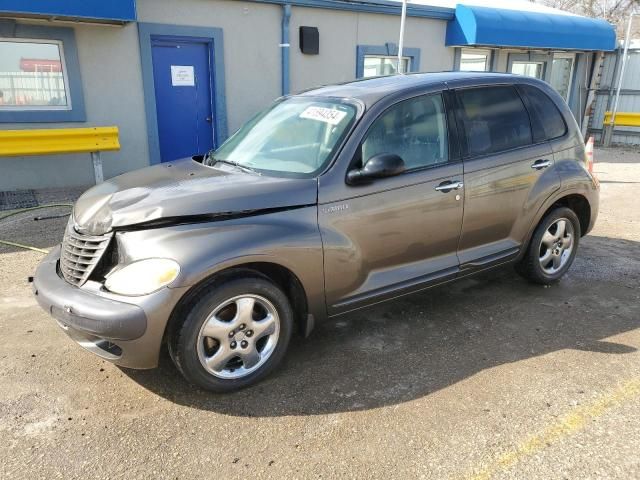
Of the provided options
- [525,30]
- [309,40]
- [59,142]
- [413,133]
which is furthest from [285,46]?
[413,133]

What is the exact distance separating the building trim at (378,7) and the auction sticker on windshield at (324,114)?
616cm

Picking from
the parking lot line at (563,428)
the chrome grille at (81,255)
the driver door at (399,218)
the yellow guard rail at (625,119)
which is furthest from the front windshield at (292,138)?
the yellow guard rail at (625,119)

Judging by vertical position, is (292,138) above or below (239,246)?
above

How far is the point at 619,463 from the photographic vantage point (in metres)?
2.53

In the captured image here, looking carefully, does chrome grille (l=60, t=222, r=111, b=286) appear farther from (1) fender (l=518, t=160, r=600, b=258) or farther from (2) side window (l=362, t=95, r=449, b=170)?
(1) fender (l=518, t=160, r=600, b=258)

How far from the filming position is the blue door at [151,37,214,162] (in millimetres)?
8734

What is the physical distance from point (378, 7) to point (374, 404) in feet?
30.4

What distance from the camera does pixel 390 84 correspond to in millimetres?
3824

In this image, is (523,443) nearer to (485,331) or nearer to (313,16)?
(485,331)

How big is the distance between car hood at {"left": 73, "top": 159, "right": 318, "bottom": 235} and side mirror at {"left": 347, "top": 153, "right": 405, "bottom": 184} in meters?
0.27

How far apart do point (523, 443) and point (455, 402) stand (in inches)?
17.6

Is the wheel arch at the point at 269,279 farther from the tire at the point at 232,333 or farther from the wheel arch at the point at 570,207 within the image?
the wheel arch at the point at 570,207

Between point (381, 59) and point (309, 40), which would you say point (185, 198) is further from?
point (381, 59)

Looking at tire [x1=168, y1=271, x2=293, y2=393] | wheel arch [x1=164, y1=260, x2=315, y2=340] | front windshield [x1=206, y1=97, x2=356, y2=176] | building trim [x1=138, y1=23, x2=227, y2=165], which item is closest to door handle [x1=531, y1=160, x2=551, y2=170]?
front windshield [x1=206, y1=97, x2=356, y2=176]
